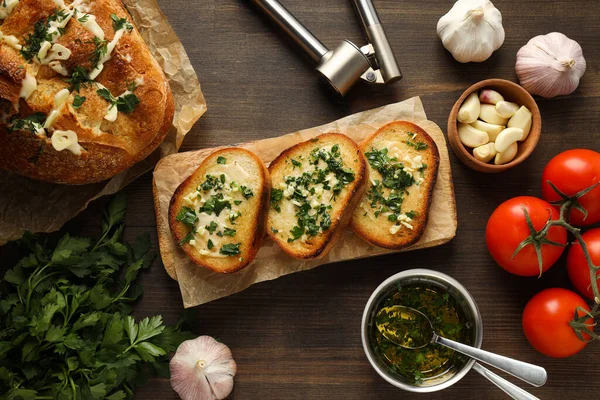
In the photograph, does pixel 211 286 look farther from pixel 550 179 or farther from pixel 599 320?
pixel 599 320

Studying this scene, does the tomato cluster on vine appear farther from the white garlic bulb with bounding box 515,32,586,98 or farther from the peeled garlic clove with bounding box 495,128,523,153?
the white garlic bulb with bounding box 515,32,586,98

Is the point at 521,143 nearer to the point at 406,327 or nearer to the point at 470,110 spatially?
the point at 470,110

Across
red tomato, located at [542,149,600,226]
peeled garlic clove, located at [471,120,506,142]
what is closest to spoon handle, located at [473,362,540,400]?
red tomato, located at [542,149,600,226]

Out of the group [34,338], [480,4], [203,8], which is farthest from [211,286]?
[480,4]

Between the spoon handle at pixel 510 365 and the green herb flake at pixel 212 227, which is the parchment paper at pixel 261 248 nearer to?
the green herb flake at pixel 212 227

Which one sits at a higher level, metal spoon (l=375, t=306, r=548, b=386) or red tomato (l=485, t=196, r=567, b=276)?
red tomato (l=485, t=196, r=567, b=276)

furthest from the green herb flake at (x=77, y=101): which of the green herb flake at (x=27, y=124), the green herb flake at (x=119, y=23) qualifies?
the green herb flake at (x=119, y=23)

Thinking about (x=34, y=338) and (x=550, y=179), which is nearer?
(x=34, y=338)
